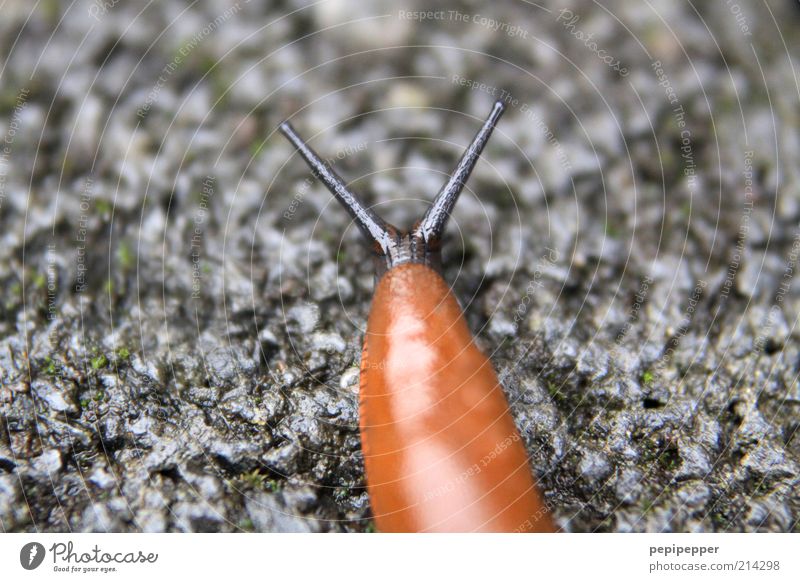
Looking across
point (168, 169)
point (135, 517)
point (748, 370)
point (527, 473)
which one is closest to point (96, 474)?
point (135, 517)

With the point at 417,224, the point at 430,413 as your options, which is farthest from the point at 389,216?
the point at 430,413

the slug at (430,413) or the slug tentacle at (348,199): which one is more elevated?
the slug tentacle at (348,199)

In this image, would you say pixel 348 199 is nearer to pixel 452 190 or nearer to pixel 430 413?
pixel 452 190
